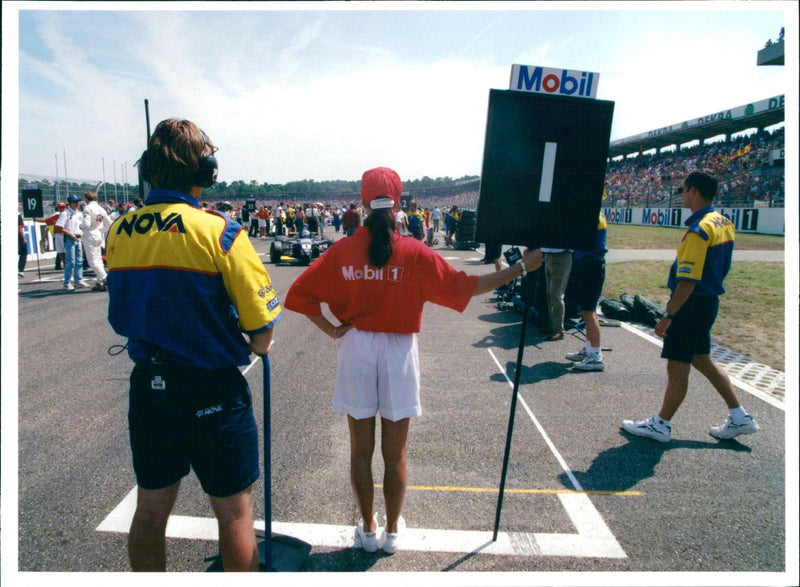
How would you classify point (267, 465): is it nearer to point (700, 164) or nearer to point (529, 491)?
point (529, 491)

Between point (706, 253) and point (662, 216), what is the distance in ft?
98.8

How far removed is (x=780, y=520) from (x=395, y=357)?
2.43 m

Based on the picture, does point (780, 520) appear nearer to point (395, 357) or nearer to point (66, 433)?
point (395, 357)

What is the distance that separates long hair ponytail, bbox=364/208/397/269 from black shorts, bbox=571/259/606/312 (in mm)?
3664

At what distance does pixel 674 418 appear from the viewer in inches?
165

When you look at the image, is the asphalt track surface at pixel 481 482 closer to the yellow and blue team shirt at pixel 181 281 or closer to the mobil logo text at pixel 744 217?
the yellow and blue team shirt at pixel 181 281

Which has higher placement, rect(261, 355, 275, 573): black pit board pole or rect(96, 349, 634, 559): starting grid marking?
Result: rect(261, 355, 275, 573): black pit board pole

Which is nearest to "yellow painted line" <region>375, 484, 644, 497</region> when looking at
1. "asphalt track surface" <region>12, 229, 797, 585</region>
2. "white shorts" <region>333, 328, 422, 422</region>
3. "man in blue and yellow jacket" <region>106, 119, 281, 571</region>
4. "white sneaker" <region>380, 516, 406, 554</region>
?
"asphalt track surface" <region>12, 229, 797, 585</region>

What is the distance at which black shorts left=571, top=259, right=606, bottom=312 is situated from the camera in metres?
5.38

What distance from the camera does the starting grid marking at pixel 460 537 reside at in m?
2.61

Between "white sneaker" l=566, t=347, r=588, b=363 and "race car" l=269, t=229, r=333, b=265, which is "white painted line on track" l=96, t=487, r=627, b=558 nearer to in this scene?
"white sneaker" l=566, t=347, r=588, b=363

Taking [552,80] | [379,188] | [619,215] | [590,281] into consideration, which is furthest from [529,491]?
[619,215]

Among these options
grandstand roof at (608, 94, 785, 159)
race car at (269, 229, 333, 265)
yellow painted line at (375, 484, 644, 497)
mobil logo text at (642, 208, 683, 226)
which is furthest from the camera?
mobil logo text at (642, 208, 683, 226)

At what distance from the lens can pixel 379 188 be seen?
2381 millimetres
